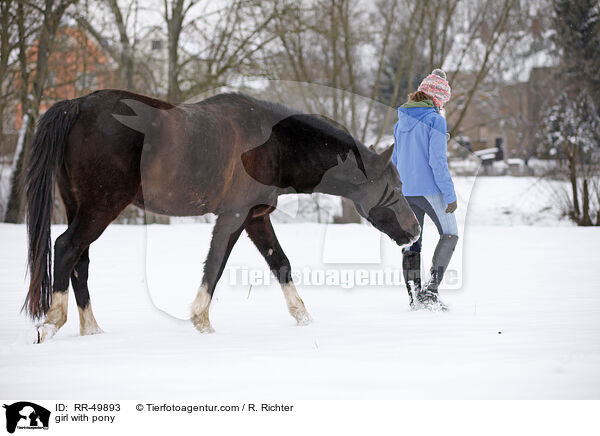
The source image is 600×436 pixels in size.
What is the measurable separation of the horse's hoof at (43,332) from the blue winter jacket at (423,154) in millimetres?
2971

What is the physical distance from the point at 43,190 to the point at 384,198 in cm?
257

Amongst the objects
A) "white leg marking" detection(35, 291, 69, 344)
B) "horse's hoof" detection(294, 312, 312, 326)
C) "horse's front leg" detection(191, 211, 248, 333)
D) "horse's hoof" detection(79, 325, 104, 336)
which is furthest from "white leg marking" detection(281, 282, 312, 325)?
"white leg marking" detection(35, 291, 69, 344)

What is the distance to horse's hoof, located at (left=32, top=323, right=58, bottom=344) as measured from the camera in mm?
3792

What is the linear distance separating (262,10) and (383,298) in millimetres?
10452

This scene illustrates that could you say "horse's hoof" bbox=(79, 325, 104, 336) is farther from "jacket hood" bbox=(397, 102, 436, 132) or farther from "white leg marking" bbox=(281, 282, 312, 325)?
"jacket hood" bbox=(397, 102, 436, 132)

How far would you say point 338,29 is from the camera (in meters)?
13.7

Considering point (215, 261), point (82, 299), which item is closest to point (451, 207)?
point (215, 261)

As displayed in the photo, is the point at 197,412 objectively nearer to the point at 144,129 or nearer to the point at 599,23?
the point at 144,129

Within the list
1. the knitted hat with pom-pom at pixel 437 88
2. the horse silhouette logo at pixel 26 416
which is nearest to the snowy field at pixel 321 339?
the horse silhouette logo at pixel 26 416

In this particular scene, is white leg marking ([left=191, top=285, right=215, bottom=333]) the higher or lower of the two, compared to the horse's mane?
lower

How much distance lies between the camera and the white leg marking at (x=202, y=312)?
13.9 ft

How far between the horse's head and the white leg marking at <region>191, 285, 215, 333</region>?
1472 mm

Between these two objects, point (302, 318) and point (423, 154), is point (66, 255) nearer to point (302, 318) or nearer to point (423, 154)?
point (302, 318)

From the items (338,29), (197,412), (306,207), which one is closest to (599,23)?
(338,29)
